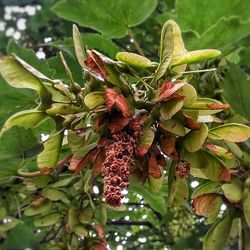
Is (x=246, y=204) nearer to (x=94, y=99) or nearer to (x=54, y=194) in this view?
(x=94, y=99)

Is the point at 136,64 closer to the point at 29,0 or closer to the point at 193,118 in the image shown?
the point at 193,118

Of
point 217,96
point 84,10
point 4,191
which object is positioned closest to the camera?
point 217,96

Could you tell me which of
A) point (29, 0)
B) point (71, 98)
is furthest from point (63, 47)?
point (29, 0)

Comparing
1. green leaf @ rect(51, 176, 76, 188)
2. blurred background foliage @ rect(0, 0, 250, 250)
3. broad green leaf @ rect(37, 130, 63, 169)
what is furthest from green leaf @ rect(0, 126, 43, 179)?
broad green leaf @ rect(37, 130, 63, 169)

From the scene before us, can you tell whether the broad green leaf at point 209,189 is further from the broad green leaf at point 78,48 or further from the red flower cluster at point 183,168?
the broad green leaf at point 78,48

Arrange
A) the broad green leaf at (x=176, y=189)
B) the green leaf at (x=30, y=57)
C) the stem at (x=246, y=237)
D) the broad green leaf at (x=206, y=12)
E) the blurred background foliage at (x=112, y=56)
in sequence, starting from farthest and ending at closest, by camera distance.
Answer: the broad green leaf at (x=206, y=12) → the green leaf at (x=30, y=57) → the blurred background foliage at (x=112, y=56) → the stem at (x=246, y=237) → the broad green leaf at (x=176, y=189)

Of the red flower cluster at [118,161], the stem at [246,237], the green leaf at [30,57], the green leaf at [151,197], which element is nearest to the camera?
the red flower cluster at [118,161]

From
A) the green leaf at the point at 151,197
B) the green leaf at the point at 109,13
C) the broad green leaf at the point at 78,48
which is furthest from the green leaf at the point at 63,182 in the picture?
the broad green leaf at the point at 78,48
